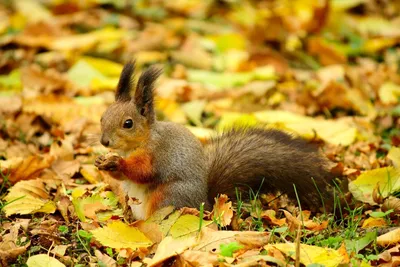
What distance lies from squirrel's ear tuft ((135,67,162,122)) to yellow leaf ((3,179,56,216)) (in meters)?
A: 0.57

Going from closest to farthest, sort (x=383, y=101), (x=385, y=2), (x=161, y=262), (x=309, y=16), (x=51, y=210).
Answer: (x=161, y=262) < (x=51, y=210) < (x=383, y=101) < (x=309, y=16) < (x=385, y=2)

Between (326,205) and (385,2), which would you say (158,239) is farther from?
(385,2)

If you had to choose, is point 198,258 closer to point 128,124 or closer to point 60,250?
point 60,250

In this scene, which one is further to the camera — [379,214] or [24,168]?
[24,168]

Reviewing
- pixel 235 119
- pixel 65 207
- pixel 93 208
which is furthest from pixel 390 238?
pixel 235 119

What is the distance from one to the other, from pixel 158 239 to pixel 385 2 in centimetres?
535

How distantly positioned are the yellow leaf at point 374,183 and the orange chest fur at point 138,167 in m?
0.92

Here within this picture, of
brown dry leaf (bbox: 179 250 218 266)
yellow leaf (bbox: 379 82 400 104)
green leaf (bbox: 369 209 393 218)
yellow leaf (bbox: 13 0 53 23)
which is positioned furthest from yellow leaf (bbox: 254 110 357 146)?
yellow leaf (bbox: 13 0 53 23)

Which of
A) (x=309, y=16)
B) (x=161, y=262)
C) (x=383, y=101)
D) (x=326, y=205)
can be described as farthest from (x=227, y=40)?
(x=161, y=262)

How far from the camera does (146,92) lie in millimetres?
2793

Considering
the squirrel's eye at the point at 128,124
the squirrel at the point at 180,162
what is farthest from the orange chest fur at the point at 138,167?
the squirrel's eye at the point at 128,124

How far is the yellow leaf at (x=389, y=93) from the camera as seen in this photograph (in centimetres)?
456

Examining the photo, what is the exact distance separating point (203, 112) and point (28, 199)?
6.09 ft

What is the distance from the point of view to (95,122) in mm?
4172
